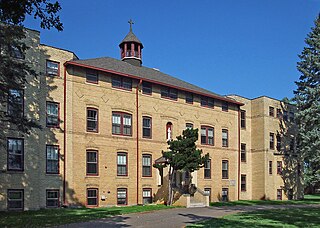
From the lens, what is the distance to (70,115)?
25391 millimetres

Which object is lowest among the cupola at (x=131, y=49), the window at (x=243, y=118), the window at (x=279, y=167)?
the window at (x=279, y=167)

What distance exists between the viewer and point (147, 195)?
94.4 ft

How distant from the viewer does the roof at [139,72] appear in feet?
89.1

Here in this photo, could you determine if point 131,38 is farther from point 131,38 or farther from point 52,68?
point 52,68

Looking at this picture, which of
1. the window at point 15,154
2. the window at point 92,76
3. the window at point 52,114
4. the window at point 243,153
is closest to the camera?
the window at point 15,154

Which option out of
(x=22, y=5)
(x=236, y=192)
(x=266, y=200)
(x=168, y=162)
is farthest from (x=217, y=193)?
(x=22, y=5)

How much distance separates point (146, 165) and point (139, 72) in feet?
24.9

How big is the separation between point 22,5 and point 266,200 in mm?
32572

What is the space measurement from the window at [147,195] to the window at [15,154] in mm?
9589

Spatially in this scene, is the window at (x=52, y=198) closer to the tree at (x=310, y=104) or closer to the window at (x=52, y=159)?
the window at (x=52, y=159)

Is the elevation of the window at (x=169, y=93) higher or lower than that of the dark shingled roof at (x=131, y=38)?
lower

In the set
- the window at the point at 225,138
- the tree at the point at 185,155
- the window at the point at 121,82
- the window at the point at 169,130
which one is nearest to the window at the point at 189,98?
the window at the point at 169,130

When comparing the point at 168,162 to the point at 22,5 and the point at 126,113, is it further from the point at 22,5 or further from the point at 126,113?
the point at 22,5

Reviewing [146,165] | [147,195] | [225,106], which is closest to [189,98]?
[225,106]
